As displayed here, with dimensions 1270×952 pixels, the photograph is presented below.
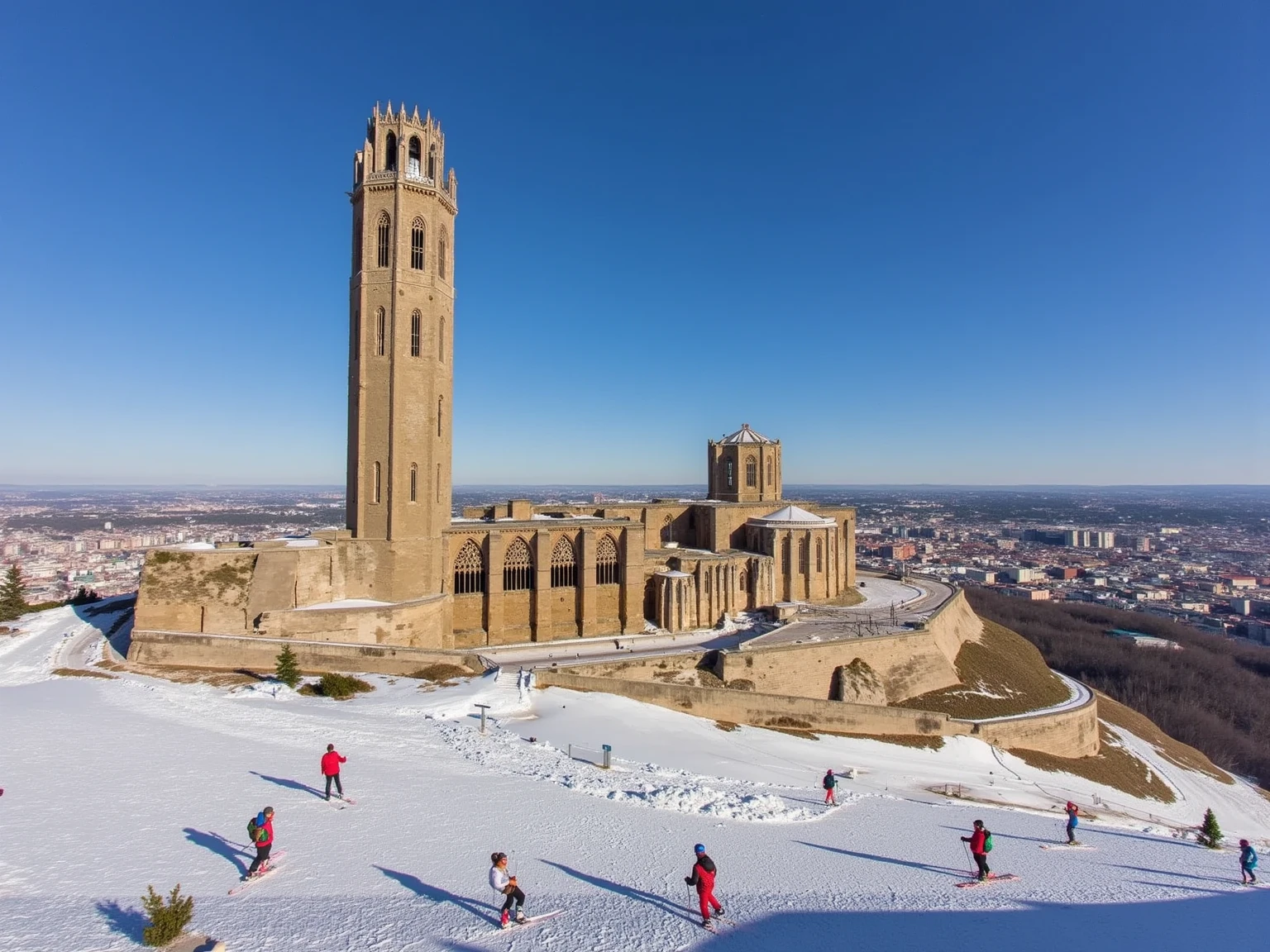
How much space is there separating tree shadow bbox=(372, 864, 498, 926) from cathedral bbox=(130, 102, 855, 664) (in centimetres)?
1746

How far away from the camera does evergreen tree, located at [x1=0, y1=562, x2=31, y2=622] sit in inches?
1293

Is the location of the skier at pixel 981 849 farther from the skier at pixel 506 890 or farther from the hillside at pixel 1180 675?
the hillside at pixel 1180 675

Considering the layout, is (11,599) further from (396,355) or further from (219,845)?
(219,845)

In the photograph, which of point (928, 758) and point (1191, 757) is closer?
point (928, 758)

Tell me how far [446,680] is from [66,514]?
214 metres

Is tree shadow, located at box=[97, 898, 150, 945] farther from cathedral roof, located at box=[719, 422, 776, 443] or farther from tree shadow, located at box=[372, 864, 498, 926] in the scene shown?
cathedral roof, located at box=[719, 422, 776, 443]

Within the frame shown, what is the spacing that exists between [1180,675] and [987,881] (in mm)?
62939

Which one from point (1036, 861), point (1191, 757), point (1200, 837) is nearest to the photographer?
point (1036, 861)

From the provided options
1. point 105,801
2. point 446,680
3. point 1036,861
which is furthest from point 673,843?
point 446,680

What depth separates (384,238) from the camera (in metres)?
31.8

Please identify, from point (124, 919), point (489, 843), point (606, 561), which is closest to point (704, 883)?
point (489, 843)

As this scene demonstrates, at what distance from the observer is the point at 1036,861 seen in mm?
13477

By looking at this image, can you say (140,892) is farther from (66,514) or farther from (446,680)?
(66,514)

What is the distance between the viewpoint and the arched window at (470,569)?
33.9 meters
